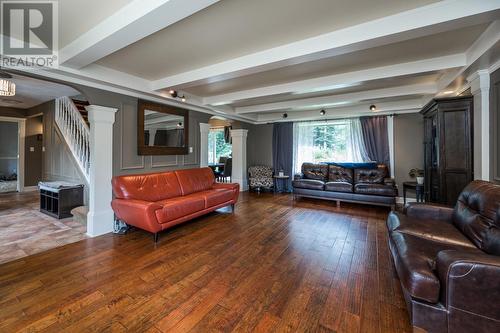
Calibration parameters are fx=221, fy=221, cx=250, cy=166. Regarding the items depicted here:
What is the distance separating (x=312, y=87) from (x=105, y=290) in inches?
146

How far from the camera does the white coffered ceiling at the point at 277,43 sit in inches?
70.1

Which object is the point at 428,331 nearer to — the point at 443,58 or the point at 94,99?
the point at 443,58

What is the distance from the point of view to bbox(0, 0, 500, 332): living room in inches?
63.8

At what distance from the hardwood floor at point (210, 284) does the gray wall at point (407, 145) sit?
2.86 m

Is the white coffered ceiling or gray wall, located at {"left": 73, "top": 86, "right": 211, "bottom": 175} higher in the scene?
the white coffered ceiling

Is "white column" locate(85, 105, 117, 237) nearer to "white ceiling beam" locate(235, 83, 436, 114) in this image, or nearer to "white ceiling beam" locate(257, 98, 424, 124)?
"white ceiling beam" locate(235, 83, 436, 114)

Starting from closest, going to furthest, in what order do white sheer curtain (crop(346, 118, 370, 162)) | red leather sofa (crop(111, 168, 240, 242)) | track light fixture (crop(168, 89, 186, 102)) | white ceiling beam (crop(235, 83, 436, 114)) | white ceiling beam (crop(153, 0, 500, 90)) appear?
white ceiling beam (crop(153, 0, 500, 90)) < red leather sofa (crop(111, 168, 240, 242)) < white ceiling beam (crop(235, 83, 436, 114)) < track light fixture (crop(168, 89, 186, 102)) < white sheer curtain (crop(346, 118, 370, 162))

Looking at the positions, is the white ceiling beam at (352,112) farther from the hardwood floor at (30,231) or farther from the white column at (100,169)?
the hardwood floor at (30,231)

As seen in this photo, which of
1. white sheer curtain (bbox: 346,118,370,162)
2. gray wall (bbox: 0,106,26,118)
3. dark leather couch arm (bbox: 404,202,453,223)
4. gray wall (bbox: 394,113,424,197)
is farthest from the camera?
gray wall (bbox: 0,106,26,118)

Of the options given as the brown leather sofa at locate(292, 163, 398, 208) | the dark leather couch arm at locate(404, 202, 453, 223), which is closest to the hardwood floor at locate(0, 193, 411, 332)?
the dark leather couch arm at locate(404, 202, 453, 223)

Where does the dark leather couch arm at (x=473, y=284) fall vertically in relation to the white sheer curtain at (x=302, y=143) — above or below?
below

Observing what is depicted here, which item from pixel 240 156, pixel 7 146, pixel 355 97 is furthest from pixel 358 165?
pixel 7 146

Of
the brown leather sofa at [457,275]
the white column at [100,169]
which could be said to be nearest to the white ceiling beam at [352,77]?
the brown leather sofa at [457,275]

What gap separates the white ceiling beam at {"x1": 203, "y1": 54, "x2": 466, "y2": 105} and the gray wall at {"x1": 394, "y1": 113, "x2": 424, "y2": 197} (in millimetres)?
2823
